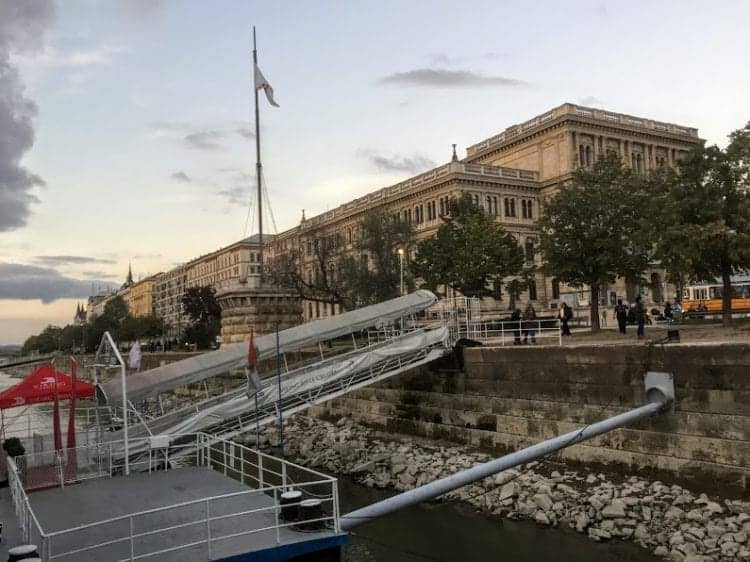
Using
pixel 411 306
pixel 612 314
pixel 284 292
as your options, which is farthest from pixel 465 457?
pixel 612 314

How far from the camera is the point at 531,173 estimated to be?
75750 mm

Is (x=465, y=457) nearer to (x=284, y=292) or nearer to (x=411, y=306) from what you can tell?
(x=411, y=306)

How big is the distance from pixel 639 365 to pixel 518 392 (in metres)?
4.89

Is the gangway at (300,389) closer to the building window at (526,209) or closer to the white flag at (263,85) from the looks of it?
the white flag at (263,85)

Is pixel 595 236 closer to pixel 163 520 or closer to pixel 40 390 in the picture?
pixel 40 390

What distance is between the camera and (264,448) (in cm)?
3162

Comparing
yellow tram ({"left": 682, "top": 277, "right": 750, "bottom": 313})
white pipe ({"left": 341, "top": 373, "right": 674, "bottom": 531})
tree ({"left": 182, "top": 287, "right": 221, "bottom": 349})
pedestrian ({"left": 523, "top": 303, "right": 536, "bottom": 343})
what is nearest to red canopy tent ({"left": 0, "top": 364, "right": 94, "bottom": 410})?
white pipe ({"left": 341, "top": 373, "right": 674, "bottom": 531})

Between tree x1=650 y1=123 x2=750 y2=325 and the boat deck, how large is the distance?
76.1ft

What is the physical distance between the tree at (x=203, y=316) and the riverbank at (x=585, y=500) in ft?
204

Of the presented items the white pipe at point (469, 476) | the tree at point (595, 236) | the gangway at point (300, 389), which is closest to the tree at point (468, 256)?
the tree at point (595, 236)

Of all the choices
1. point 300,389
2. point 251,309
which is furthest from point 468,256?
point 300,389

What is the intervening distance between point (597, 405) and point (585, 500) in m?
3.66

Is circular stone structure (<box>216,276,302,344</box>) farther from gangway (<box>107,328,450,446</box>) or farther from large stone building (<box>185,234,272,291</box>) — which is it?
large stone building (<box>185,234,272,291</box>)

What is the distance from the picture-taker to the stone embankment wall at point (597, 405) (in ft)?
55.6
